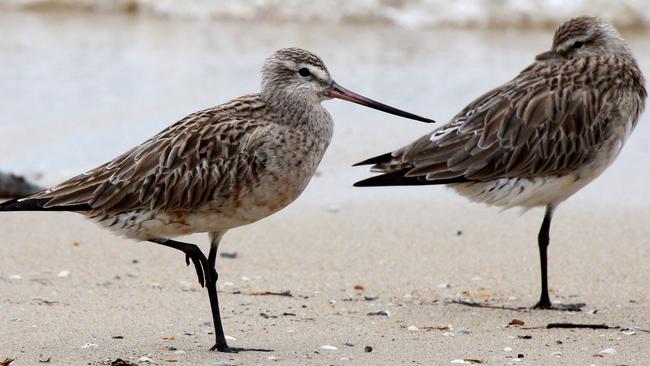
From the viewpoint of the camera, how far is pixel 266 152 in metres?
6.30

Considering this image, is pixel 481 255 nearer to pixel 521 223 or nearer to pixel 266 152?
pixel 521 223

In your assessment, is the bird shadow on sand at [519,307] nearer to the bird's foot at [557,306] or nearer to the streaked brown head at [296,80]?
the bird's foot at [557,306]

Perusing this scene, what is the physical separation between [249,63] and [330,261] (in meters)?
7.67

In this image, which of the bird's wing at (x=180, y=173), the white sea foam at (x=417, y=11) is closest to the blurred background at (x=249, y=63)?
the white sea foam at (x=417, y=11)

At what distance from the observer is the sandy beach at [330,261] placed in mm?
6234

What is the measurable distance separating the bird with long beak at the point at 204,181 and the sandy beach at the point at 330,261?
24.4 inches

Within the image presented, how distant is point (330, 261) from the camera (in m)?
8.34

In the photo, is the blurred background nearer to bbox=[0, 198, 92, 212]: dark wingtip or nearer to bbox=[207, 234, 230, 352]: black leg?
bbox=[207, 234, 230, 352]: black leg

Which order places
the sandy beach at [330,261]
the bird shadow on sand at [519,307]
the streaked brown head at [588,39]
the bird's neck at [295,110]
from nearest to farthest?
the sandy beach at [330,261], the bird's neck at [295,110], the bird shadow on sand at [519,307], the streaked brown head at [588,39]

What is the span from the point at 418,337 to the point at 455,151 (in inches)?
64.4

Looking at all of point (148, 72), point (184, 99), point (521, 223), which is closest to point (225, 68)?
point (148, 72)

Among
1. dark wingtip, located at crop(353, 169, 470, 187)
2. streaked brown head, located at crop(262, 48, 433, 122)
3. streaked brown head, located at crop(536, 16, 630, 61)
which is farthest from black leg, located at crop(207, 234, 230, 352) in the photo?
streaked brown head, located at crop(536, 16, 630, 61)

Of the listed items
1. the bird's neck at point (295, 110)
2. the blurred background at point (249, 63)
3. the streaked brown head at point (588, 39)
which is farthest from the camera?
the blurred background at point (249, 63)

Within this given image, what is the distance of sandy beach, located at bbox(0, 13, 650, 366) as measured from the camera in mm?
6234
